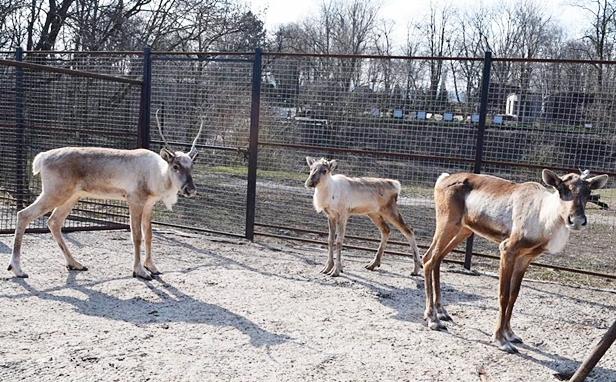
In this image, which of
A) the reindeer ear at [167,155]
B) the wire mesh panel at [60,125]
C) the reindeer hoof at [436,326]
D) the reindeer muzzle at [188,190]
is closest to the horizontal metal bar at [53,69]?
the wire mesh panel at [60,125]

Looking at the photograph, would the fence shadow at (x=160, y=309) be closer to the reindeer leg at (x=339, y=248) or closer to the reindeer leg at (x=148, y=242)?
the reindeer leg at (x=148, y=242)

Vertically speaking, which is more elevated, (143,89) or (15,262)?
(143,89)

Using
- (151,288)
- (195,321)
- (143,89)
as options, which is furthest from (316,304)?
(143,89)

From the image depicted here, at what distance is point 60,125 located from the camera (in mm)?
9820

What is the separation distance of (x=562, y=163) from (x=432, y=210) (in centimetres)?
343

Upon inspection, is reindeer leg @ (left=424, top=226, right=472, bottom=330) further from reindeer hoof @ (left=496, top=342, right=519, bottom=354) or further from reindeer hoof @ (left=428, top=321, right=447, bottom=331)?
reindeer hoof @ (left=496, top=342, right=519, bottom=354)

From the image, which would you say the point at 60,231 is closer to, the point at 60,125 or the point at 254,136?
the point at 254,136

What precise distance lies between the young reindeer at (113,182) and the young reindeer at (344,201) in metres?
1.47

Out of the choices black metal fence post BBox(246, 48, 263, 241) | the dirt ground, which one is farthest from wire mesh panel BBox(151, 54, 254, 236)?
the dirt ground

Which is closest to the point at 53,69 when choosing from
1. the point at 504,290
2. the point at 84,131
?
the point at 84,131

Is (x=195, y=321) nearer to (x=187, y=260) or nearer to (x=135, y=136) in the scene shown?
(x=187, y=260)

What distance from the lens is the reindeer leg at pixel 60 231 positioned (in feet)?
19.9

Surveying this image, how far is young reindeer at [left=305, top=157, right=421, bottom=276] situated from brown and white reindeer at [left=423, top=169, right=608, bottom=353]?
5.04 feet

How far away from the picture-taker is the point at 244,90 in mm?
9695
